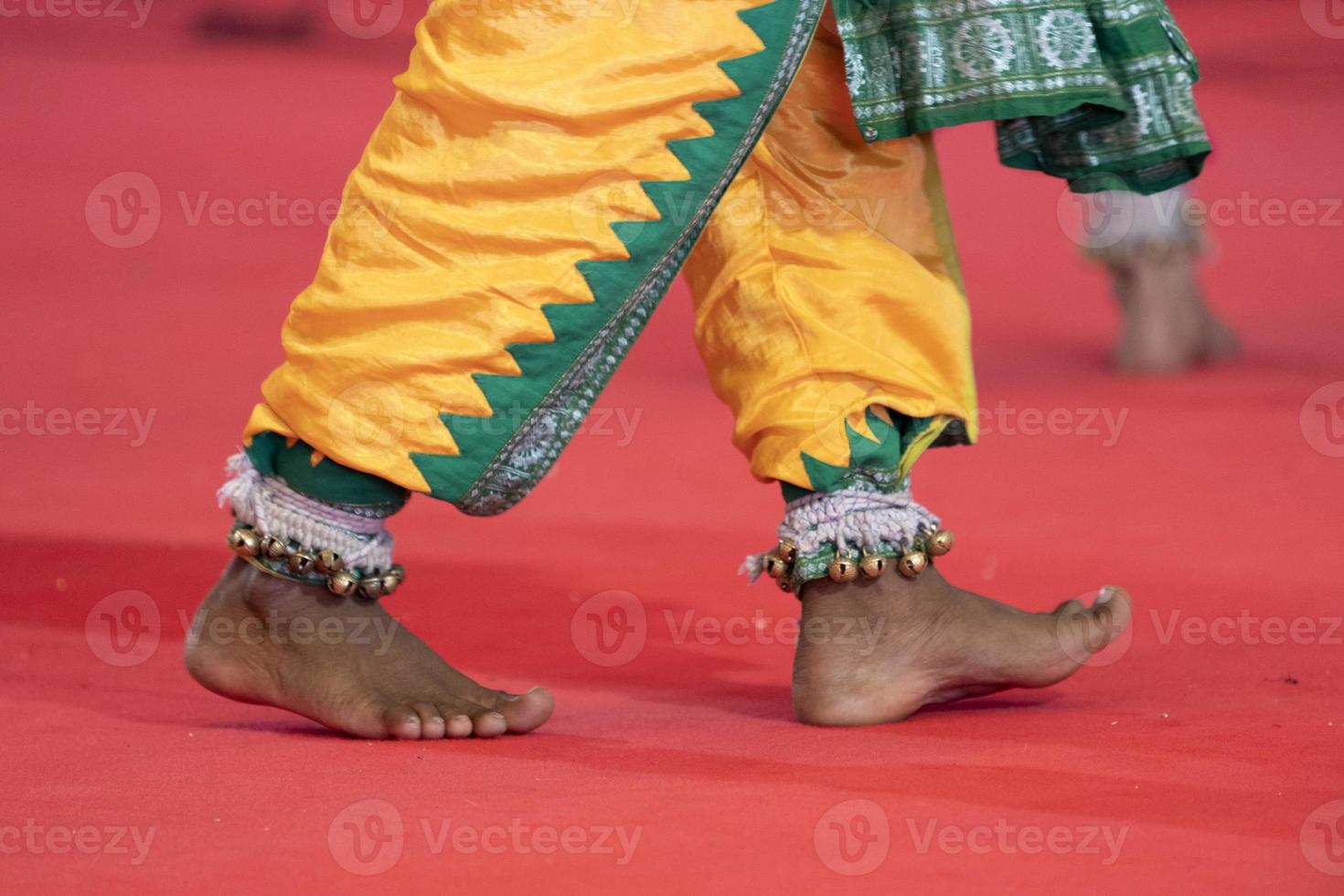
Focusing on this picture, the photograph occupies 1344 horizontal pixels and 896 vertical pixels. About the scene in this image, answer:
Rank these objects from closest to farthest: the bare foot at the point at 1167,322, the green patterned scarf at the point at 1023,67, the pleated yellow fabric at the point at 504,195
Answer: the pleated yellow fabric at the point at 504,195 → the green patterned scarf at the point at 1023,67 → the bare foot at the point at 1167,322

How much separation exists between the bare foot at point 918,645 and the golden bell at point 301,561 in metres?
0.34

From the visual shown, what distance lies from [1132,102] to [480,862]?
28.7 inches

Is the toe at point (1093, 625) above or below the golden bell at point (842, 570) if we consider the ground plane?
below

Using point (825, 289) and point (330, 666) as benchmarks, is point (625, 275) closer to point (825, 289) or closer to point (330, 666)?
point (825, 289)

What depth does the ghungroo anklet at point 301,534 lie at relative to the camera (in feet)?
3.76

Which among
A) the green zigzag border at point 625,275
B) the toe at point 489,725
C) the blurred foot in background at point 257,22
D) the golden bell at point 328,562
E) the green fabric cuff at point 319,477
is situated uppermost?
the green zigzag border at point 625,275

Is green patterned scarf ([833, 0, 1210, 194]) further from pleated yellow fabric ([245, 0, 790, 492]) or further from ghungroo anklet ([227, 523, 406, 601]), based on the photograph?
ghungroo anklet ([227, 523, 406, 601])

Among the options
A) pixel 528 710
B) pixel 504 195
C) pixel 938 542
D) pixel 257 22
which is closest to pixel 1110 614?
pixel 938 542

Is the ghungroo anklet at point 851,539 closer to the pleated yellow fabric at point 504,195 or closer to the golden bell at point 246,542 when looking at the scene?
the pleated yellow fabric at point 504,195

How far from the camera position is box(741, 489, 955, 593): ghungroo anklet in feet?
4.01

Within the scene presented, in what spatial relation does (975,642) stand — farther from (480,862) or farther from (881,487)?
(480,862)

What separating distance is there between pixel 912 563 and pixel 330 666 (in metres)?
0.41

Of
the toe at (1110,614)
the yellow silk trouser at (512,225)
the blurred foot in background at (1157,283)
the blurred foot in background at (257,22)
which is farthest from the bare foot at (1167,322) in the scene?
the blurred foot in background at (257,22)

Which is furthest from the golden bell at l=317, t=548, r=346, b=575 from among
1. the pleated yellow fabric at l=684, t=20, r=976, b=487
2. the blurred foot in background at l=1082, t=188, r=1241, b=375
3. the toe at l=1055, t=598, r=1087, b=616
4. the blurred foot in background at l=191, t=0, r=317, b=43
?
the blurred foot in background at l=191, t=0, r=317, b=43
